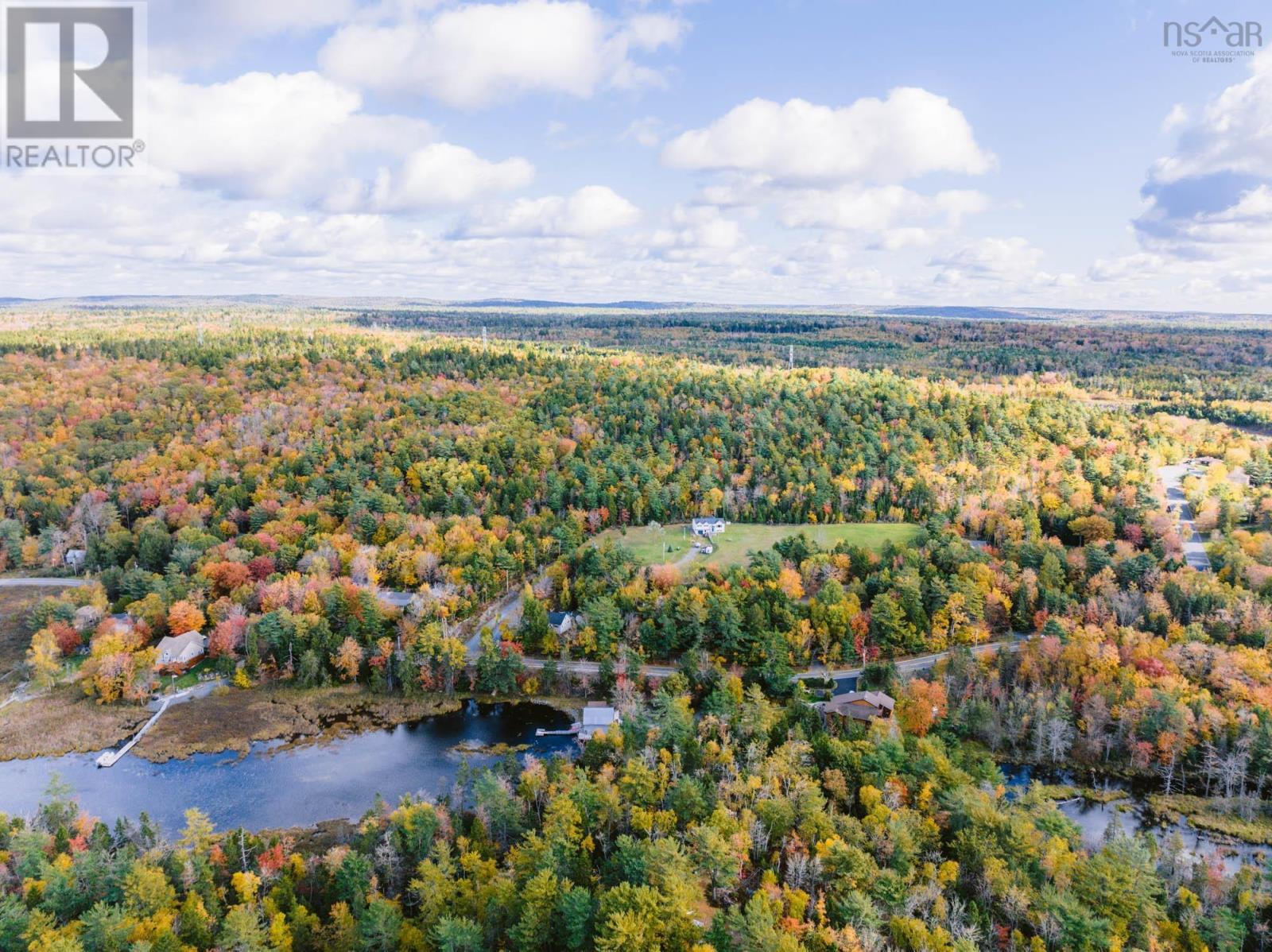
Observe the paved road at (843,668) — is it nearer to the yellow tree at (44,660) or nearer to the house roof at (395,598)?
the house roof at (395,598)

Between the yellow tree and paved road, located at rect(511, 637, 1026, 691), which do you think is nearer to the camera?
paved road, located at rect(511, 637, 1026, 691)

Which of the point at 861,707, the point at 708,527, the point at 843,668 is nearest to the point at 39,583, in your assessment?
the point at 708,527

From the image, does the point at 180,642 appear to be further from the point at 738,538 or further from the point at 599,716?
the point at 738,538

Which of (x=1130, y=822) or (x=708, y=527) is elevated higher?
(x=708, y=527)

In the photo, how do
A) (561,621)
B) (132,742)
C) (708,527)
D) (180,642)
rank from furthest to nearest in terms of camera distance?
(708,527) → (561,621) → (180,642) → (132,742)

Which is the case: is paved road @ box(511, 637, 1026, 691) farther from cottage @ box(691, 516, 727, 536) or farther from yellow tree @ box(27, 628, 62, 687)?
yellow tree @ box(27, 628, 62, 687)

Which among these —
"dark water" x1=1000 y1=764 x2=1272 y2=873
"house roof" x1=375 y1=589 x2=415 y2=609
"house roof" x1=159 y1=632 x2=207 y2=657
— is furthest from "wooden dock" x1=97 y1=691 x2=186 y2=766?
"dark water" x1=1000 y1=764 x2=1272 y2=873

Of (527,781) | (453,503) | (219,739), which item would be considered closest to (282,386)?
(453,503)
